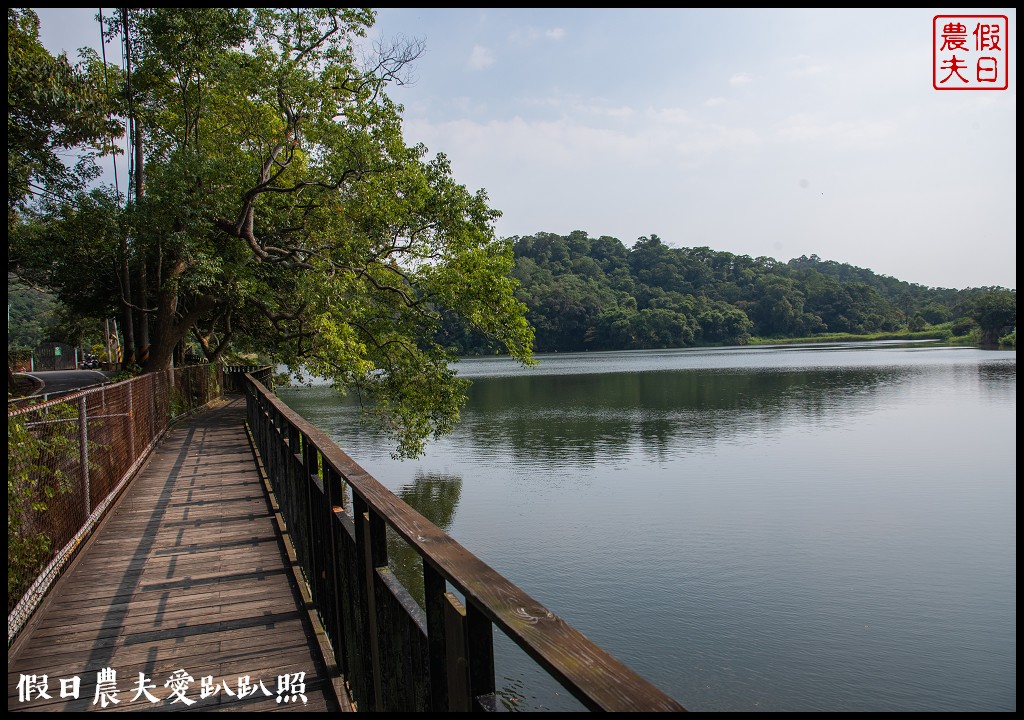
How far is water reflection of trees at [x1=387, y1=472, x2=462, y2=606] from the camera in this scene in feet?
37.2

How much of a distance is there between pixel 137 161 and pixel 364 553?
15.6 metres

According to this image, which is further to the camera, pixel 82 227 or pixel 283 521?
pixel 82 227

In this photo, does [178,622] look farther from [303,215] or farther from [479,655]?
[303,215]

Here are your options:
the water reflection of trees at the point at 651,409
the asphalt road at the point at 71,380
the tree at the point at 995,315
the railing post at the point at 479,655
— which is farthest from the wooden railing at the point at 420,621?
the tree at the point at 995,315

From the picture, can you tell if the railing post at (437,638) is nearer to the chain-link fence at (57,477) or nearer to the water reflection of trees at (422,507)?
the chain-link fence at (57,477)

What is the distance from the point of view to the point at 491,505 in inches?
627

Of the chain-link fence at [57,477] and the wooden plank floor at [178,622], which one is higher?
the chain-link fence at [57,477]

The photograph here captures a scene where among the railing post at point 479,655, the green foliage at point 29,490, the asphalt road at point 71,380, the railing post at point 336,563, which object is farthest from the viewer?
the asphalt road at point 71,380

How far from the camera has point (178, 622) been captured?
4.12 m

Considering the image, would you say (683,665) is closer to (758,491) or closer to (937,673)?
(937,673)

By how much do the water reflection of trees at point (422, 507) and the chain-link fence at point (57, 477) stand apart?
14.0 feet

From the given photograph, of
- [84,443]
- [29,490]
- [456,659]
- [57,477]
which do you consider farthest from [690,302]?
[456,659]

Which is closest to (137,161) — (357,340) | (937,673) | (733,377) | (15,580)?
(357,340)

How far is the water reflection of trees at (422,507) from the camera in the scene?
11336 millimetres
